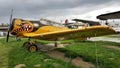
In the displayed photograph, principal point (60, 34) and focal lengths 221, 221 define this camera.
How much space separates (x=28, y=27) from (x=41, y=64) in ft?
17.1

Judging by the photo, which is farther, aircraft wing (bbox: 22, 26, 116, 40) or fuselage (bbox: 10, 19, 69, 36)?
fuselage (bbox: 10, 19, 69, 36)

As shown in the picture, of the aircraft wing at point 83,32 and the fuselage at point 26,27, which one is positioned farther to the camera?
the fuselage at point 26,27

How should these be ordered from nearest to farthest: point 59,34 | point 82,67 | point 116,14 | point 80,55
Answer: point 82,67 < point 80,55 < point 59,34 < point 116,14

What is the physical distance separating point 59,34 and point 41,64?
3.29 meters

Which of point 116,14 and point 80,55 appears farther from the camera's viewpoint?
point 116,14

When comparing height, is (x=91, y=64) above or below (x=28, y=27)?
below

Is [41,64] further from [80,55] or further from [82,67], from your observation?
[80,55]

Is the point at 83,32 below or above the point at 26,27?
below

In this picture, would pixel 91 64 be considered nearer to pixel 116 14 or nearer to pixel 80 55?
pixel 80 55

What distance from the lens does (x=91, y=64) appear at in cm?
1025

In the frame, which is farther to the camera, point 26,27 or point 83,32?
point 26,27

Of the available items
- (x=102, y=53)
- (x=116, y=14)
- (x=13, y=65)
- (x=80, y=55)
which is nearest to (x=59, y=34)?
(x=80, y=55)

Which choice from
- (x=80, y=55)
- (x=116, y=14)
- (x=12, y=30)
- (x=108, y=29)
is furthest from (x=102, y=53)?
(x=116, y=14)

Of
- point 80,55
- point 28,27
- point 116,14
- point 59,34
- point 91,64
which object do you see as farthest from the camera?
point 116,14
